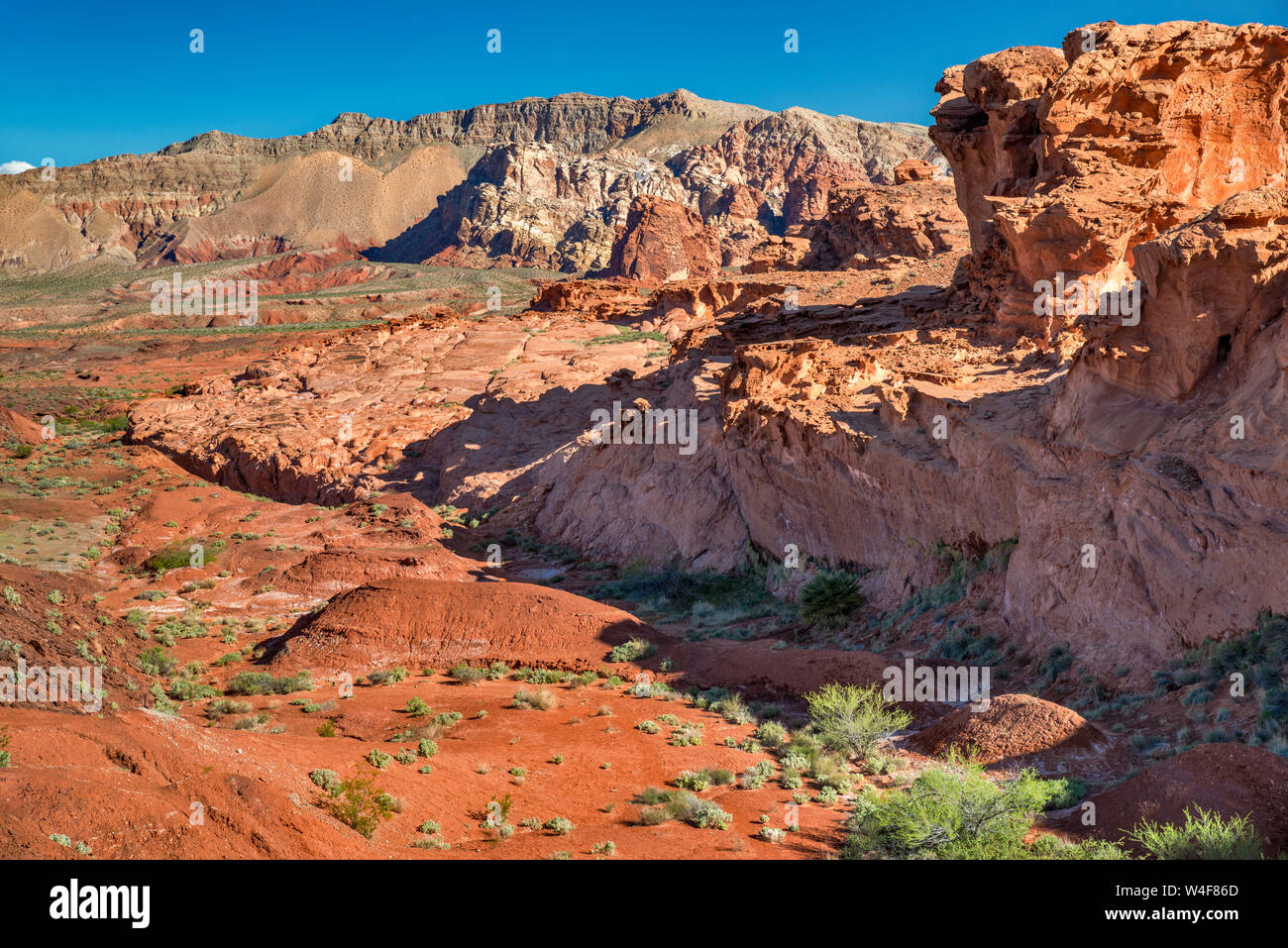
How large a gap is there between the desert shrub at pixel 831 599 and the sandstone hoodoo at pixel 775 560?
0.08m

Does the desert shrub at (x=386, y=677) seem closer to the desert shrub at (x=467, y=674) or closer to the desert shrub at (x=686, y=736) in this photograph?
the desert shrub at (x=467, y=674)

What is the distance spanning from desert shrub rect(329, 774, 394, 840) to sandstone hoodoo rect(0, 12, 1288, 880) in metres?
0.05

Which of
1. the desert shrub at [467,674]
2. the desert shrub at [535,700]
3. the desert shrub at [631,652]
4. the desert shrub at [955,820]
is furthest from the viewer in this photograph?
the desert shrub at [631,652]

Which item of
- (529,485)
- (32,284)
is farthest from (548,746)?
(32,284)

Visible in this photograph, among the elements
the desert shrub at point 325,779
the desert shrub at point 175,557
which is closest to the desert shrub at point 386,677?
the desert shrub at point 325,779

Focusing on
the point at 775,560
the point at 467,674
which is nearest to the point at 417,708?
the point at 467,674

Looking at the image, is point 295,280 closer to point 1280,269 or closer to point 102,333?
point 102,333

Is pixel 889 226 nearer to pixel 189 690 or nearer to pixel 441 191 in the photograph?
pixel 189 690

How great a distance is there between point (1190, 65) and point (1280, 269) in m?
12.3

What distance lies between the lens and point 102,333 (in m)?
72.9

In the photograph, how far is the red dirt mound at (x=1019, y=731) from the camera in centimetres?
923

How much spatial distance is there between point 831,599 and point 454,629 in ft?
22.5

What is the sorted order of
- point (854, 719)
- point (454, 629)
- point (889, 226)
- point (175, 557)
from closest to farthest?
1. point (854, 719)
2. point (454, 629)
3. point (175, 557)
4. point (889, 226)

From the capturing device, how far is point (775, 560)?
19250 millimetres
